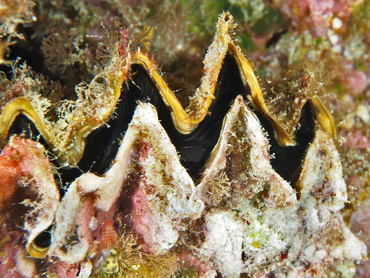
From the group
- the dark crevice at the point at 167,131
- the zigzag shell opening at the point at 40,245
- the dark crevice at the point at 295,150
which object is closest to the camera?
the zigzag shell opening at the point at 40,245

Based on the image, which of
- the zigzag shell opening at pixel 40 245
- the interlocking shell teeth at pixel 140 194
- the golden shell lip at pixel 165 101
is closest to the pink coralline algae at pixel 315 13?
the golden shell lip at pixel 165 101

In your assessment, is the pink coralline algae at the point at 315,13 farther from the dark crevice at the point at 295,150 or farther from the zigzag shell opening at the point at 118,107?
the zigzag shell opening at the point at 118,107

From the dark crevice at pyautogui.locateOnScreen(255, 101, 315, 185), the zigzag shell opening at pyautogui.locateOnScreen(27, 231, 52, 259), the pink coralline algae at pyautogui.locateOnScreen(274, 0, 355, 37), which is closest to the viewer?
the zigzag shell opening at pyautogui.locateOnScreen(27, 231, 52, 259)

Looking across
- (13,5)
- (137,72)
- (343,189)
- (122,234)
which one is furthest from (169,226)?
(13,5)

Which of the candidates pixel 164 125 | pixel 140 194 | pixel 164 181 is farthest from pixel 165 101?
pixel 140 194

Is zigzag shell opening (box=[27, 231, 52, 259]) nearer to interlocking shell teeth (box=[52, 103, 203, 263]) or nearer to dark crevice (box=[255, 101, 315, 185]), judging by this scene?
interlocking shell teeth (box=[52, 103, 203, 263])

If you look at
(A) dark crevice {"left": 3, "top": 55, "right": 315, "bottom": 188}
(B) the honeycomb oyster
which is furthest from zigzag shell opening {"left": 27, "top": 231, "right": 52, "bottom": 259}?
(A) dark crevice {"left": 3, "top": 55, "right": 315, "bottom": 188}

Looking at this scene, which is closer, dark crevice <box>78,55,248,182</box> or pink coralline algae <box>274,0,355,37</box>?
dark crevice <box>78,55,248,182</box>

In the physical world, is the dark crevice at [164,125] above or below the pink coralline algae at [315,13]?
below
